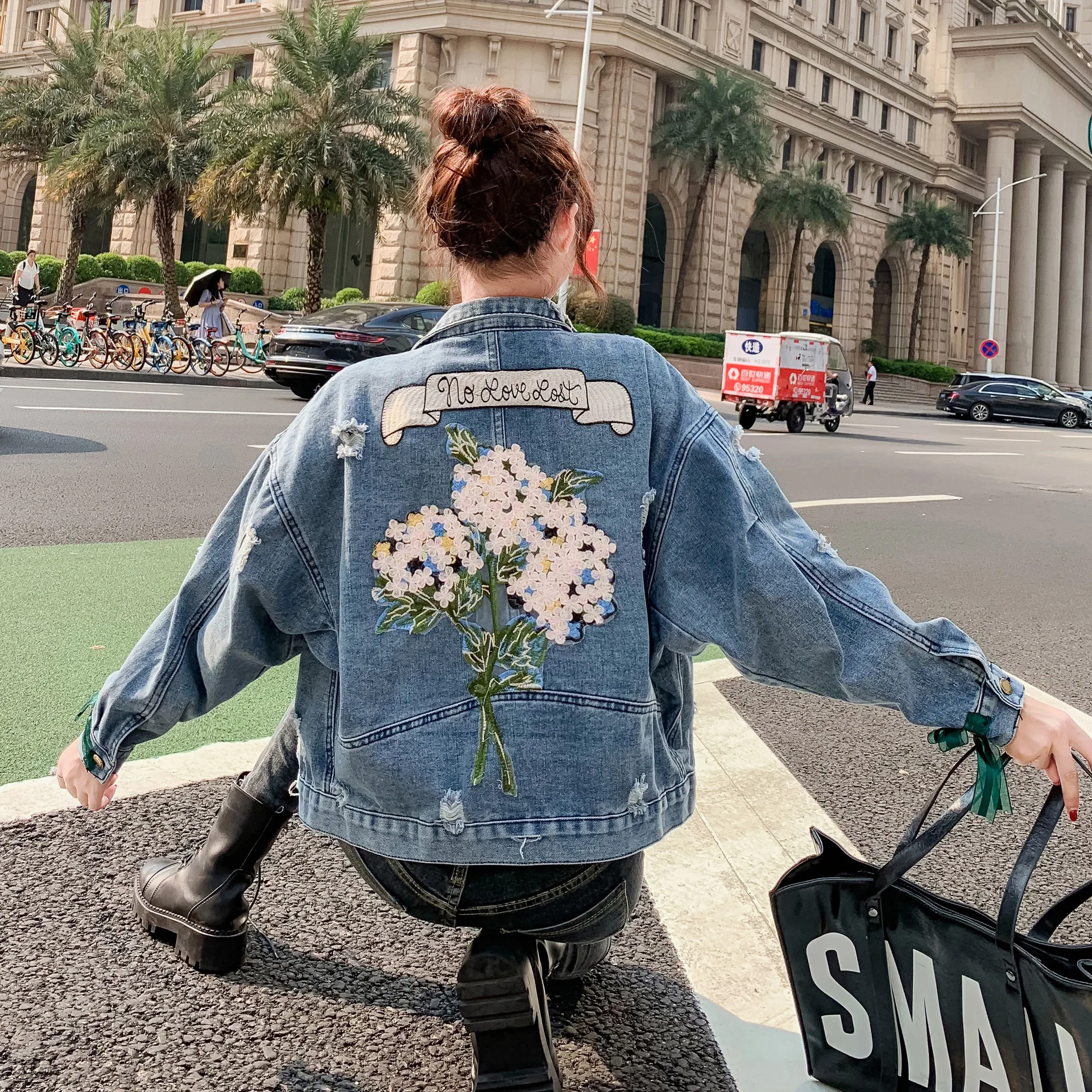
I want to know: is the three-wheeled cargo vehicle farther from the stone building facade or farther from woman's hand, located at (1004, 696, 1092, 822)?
woman's hand, located at (1004, 696, 1092, 822)

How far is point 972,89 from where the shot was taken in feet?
191

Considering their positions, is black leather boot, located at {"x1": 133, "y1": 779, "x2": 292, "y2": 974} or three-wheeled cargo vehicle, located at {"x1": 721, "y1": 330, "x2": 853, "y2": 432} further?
three-wheeled cargo vehicle, located at {"x1": 721, "y1": 330, "x2": 853, "y2": 432}

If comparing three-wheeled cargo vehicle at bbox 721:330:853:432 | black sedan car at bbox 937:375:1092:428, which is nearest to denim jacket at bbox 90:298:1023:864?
three-wheeled cargo vehicle at bbox 721:330:853:432

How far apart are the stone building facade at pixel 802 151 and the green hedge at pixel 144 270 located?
2.80 meters

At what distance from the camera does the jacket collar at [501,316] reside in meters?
1.62

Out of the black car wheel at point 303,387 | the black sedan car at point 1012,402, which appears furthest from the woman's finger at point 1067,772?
the black sedan car at point 1012,402

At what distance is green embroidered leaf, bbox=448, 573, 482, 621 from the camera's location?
158cm

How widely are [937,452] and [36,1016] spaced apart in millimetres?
17012

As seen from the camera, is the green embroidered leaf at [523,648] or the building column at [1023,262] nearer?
the green embroidered leaf at [523,648]

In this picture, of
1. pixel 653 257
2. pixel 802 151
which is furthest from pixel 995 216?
pixel 653 257

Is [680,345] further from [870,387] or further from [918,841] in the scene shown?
[918,841]

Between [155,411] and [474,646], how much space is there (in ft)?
42.4

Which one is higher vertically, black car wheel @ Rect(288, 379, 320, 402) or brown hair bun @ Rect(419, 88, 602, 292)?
black car wheel @ Rect(288, 379, 320, 402)

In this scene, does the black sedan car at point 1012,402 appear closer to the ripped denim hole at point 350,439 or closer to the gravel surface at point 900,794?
the gravel surface at point 900,794
